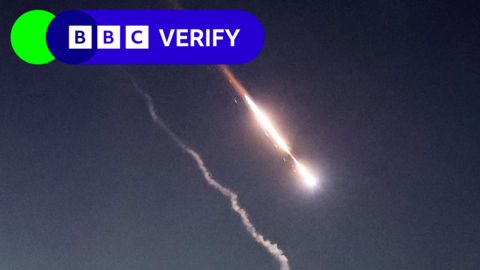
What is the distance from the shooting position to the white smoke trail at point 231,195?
10.7 ft

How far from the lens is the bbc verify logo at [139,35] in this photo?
3248 mm

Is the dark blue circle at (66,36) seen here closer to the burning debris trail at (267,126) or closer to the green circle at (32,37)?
the green circle at (32,37)

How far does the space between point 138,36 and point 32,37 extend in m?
0.92

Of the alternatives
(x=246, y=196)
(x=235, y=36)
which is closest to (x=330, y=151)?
(x=246, y=196)

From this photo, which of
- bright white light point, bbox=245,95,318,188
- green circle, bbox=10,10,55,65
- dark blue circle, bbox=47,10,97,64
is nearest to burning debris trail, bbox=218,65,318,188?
bright white light point, bbox=245,95,318,188

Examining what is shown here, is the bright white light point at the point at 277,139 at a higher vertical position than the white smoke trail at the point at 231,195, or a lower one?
higher

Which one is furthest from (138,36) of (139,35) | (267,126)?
(267,126)

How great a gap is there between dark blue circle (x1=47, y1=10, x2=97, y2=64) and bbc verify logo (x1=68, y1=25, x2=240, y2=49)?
3cm

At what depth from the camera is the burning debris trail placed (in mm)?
3262

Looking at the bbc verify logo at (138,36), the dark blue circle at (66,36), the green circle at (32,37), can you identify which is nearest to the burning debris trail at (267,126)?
the bbc verify logo at (138,36)

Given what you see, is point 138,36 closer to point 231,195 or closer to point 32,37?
point 32,37

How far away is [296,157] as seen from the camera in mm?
3266

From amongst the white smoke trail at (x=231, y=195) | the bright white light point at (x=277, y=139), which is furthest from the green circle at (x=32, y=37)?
the bright white light point at (x=277, y=139)

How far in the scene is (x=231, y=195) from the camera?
328cm
